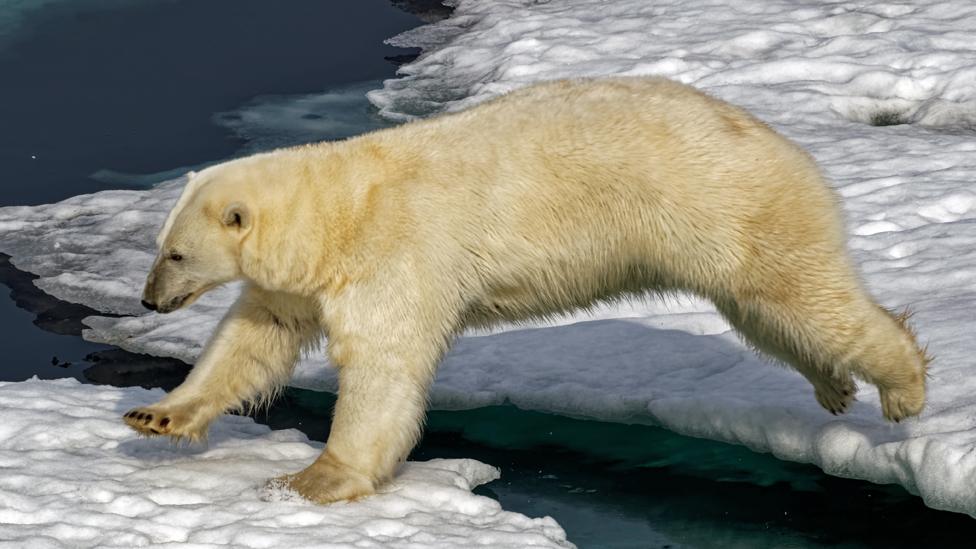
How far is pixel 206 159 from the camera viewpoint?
34.6 feet

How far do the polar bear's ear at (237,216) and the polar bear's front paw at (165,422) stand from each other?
834 mm

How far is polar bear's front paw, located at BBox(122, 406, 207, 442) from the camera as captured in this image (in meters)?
5.41

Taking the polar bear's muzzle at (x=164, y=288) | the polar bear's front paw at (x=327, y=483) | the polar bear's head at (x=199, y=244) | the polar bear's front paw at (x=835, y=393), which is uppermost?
the polar bear's head at (x=199, y=244)

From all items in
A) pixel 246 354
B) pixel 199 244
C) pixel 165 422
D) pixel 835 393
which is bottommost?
pixel 835 393

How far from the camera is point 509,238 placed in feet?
17.5

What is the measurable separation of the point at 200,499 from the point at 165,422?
1.42ft

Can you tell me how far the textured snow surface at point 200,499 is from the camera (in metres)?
4.82

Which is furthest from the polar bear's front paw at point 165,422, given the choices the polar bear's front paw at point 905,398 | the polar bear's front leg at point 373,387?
the polar bear's front paw at point 905,398

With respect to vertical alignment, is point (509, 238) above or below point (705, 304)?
above

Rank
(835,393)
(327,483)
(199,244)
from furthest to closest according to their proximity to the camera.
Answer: (835,393), (199,244), (327,483)

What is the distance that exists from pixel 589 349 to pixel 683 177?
1.89m

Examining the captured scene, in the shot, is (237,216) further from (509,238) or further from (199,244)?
(509,238)

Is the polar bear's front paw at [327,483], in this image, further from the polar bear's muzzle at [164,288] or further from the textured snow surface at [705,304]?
the textured snow surface at [705,304]

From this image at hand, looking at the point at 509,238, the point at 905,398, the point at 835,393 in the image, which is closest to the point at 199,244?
the point at 509,238
